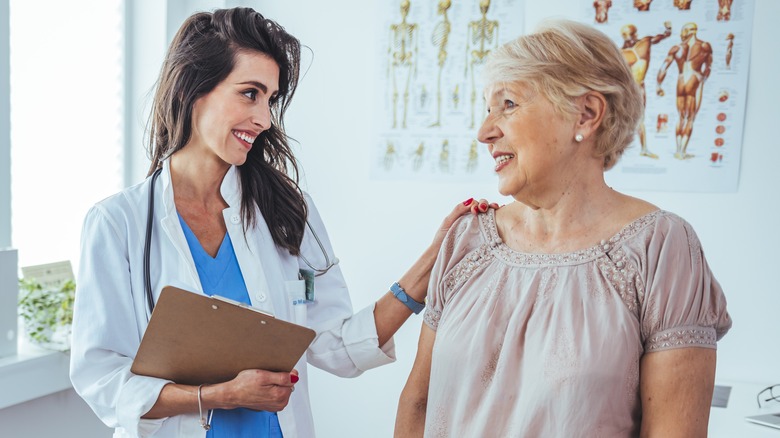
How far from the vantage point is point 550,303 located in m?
1.28

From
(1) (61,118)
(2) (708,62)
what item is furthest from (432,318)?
(1) (61,118)

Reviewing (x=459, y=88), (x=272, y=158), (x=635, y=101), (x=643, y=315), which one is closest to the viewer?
(x=643, y=315)

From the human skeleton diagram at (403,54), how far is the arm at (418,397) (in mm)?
1830

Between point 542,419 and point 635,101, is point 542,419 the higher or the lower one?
the lower one

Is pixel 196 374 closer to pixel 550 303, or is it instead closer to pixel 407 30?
pixel 550 303

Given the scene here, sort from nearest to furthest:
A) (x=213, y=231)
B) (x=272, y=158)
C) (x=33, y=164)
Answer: (x=213, y=231), (x=272, y=158), (x=33, y=164)

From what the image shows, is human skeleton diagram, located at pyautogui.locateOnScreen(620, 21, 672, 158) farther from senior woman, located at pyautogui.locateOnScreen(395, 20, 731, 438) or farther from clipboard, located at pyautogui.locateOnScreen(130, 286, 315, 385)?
clipboard, located at pyautogui.locateOnScreen(130, 286, 315, 385)

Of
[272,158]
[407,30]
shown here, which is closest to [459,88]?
[407,30]

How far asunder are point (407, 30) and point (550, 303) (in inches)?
83.0

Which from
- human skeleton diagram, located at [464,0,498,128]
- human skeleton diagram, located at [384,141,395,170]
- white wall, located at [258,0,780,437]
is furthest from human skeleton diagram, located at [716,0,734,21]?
human skeleton diagram, located at [384,141,395,170]

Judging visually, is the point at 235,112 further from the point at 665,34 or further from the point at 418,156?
the point at 665,34

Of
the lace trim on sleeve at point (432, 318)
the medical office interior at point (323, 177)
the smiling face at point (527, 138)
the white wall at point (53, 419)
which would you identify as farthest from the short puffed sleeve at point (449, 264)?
the white wall at point (53, 419)

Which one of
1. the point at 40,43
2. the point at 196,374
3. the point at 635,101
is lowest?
the point at 196,374

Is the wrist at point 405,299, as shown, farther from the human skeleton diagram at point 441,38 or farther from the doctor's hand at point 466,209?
the human skeleton diagram at point 441,38
